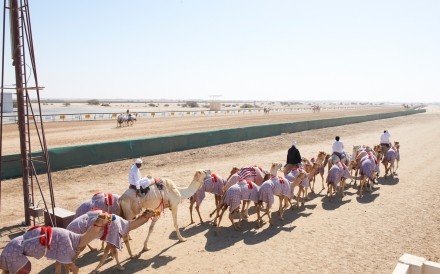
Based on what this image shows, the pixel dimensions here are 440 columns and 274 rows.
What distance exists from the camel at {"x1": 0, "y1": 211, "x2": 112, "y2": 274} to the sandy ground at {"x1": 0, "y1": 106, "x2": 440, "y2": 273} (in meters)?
1.55

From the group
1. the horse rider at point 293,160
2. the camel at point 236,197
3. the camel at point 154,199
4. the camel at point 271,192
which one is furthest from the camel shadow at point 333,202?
the camel at point 154,199

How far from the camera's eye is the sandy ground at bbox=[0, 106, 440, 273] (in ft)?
29.1

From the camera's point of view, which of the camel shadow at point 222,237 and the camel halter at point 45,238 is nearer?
the camel halter at point 45,238

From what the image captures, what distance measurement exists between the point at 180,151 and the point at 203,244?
14.5 metres

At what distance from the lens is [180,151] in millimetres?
24328

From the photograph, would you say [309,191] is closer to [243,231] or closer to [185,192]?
[243,231]

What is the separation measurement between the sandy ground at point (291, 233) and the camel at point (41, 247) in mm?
1555

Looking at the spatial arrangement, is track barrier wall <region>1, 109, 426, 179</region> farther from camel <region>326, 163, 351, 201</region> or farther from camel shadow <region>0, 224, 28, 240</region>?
camel <region>326, 163, 351, 201</region>

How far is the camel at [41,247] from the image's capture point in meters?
6.79

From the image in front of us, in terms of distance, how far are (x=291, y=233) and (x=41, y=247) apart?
275 inches

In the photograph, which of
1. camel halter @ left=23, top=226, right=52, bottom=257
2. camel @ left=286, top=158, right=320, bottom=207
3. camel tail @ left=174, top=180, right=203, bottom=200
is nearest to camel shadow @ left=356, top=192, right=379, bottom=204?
camel @ left=286, top=158, right=320, bottom=207

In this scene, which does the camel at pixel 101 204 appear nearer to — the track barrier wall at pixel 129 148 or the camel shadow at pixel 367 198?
the track barrier wall at pixel 129 148

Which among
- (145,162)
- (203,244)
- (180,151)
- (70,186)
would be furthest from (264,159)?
(203,244)

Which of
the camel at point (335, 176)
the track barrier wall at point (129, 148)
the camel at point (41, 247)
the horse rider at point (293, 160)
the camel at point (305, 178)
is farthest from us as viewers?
the track barrier wall at point (129, 148)
